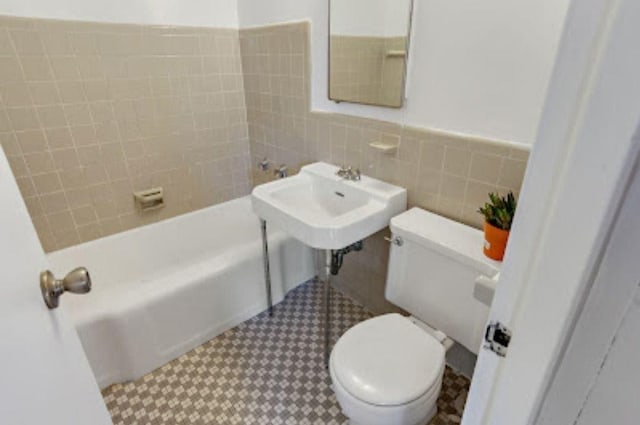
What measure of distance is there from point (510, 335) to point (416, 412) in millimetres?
700

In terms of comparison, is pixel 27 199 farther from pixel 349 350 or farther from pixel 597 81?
pixel 597 81

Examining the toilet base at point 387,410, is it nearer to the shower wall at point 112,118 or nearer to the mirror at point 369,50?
the mirror at point 369,50

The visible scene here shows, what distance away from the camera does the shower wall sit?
1.58 metres

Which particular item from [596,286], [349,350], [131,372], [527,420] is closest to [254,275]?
[131,372]

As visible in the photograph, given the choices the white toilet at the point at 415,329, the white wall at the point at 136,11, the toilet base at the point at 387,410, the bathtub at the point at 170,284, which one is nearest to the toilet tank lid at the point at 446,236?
the white toilet at the point at 415,329

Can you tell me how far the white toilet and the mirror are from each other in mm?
557

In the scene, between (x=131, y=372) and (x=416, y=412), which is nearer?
(x=416, y=412)

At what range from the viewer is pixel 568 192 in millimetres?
376

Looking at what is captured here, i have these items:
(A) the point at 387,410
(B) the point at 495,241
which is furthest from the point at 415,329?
(B) the point at 495,241

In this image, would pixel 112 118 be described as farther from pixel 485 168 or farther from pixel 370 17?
pixel 485 168

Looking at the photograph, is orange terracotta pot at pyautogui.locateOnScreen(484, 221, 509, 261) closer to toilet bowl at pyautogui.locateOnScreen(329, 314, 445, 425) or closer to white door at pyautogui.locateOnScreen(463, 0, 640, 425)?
toilet bowl at pyautogui.locateOnScreen(329, 314, 445, 425)

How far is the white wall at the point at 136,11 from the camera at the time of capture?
1.51 meters

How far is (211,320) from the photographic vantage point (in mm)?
1770

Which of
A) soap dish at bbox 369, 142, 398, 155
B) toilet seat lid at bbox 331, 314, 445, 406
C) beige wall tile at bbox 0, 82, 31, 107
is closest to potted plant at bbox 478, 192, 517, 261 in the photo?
toilet seat lid at bbox 331, 314, 445, 406
